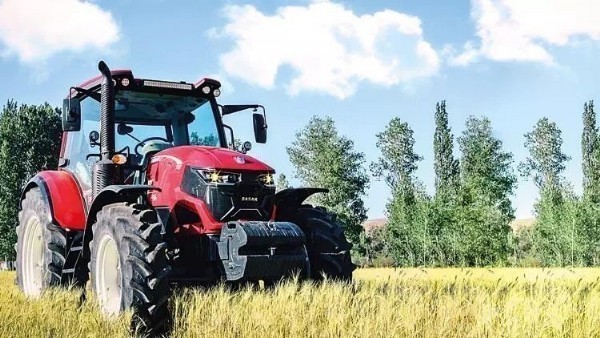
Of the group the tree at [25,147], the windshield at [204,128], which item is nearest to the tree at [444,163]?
the tree at [25,147]

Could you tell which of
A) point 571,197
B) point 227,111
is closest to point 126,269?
point 227,111

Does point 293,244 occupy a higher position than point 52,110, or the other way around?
point 52,110

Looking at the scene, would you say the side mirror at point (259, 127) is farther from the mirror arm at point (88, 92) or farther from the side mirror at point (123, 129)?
the mirror arm at point (88, 92)

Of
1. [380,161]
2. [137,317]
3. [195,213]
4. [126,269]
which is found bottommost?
[137,317]

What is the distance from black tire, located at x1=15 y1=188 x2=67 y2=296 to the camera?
843 centimetres

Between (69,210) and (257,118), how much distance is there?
253 centimetres

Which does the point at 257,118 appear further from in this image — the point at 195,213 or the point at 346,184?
the point at 346,184

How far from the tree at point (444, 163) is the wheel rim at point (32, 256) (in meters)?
52.8

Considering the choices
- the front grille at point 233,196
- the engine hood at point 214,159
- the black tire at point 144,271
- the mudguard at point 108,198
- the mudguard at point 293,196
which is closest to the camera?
the black tire at point 144,271

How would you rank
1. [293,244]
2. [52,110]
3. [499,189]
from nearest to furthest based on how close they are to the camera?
[293,244]
[52,110]
[499,189]

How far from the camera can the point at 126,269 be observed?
6.37 m

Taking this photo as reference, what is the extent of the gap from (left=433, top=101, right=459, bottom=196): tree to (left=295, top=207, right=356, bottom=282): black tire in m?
53.2

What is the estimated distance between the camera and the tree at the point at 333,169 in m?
55.6

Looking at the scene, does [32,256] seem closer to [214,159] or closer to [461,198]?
[214,159]
